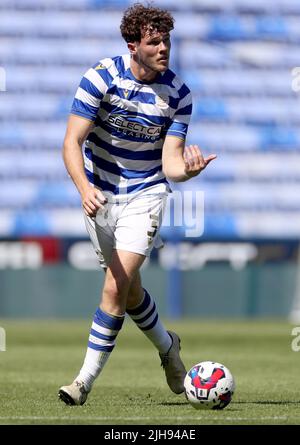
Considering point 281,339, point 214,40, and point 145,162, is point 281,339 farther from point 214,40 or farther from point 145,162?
point 214,40

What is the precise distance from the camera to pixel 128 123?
6.54 metres

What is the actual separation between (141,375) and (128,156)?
2965mm

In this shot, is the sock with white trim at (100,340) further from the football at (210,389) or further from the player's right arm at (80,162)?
the player's right arm at (80,162)

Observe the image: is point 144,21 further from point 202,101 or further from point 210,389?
point 202,101

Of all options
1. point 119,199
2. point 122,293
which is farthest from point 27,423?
point 119,199

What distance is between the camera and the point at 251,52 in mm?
22547

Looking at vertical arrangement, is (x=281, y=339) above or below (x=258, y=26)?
below

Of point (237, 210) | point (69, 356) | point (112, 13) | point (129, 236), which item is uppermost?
point (129, 236)

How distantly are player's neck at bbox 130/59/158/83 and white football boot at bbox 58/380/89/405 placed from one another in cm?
174

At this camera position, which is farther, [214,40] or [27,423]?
[214,40]

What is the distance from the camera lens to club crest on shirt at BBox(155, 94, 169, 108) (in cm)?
659

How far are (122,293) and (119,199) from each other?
586 millimetres
